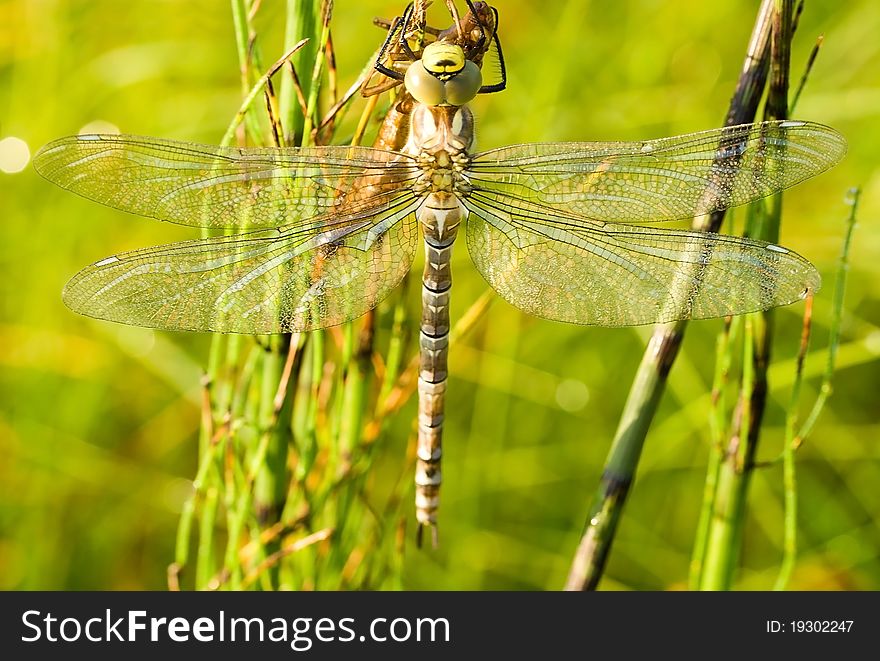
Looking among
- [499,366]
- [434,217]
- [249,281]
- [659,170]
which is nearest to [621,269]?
[659,170]

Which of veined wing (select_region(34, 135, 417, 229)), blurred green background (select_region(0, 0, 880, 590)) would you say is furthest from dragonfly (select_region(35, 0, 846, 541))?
blurred green background (select_region(0, 0, 880, 590))

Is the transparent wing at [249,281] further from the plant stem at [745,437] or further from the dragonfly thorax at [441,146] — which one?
the plant stem at [745,437]

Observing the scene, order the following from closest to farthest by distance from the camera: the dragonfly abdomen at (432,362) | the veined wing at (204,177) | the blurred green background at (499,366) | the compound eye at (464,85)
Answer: the veined wing at (204,177) → the compound eye at (464,85) → the dragonfly abdomen at (432,362) → the blurred green background at (499,366)

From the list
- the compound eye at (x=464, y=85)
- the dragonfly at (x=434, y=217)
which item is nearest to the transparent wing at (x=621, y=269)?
the dragonfly at (x=434, y=217)

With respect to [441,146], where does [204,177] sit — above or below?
below

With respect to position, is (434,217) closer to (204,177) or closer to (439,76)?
(439,76)

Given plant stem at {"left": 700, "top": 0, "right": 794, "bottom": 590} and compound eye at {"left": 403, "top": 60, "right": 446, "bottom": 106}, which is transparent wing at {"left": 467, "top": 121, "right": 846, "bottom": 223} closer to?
plant stem at {"left": 700, "top": 0, "right": 794, "bottom": 590}
